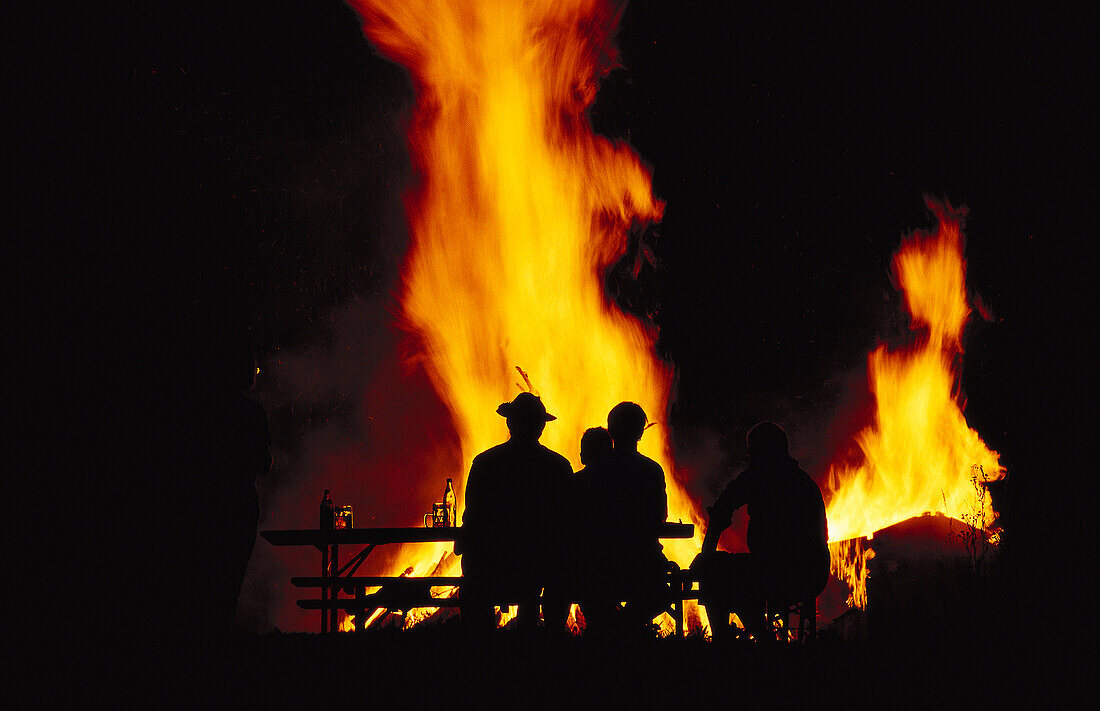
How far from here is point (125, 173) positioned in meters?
4.64

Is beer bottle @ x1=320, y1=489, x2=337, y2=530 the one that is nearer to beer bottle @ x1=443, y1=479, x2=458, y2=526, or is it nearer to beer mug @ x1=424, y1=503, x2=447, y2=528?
beer mug @ x1=424, y1=503, x2=447, y2=528

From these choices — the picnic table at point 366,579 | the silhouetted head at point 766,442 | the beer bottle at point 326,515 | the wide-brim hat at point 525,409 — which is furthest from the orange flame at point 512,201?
the wide-brim hat at point 525,409

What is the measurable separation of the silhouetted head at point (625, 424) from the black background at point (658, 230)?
89.8 inches

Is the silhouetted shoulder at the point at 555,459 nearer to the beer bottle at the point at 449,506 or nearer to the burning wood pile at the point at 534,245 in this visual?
the beer bottle at the point at 449,506

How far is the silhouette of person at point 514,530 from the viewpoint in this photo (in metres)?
5.07

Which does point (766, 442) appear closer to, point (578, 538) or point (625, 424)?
point (625, 424)

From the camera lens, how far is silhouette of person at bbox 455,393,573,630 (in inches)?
200

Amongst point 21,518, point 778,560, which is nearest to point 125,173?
point 21,518

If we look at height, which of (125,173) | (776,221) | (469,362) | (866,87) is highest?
(866,87)

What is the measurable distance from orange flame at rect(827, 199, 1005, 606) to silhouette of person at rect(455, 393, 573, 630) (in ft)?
20.6

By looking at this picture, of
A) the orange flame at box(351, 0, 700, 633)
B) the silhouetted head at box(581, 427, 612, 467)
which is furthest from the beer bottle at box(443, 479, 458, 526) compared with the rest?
the orange flame at box(351, 0, 700, 633)

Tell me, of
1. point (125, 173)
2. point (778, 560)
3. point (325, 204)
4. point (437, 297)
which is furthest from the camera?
point (325, 204)

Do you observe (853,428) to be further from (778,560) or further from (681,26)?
(778,560)

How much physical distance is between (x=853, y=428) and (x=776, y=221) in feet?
15.7
